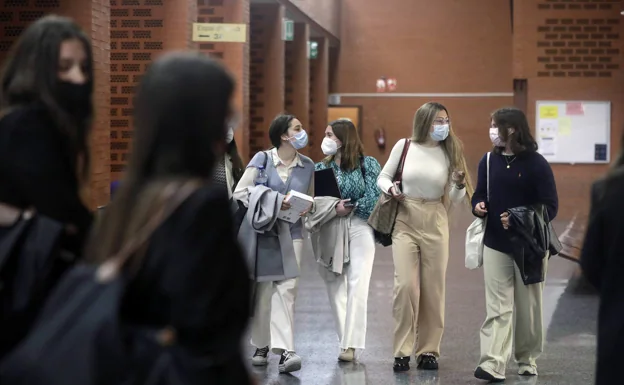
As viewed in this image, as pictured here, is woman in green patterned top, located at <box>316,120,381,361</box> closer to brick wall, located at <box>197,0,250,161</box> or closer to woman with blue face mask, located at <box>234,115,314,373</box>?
woman with blue face mask, located at <box>234,115,314,373</box>

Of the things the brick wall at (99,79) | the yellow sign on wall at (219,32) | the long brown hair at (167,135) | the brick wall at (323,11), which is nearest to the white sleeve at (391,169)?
the brick wall at (99,79)

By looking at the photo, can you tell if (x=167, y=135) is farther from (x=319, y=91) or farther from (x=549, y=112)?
(x=319, y=91)

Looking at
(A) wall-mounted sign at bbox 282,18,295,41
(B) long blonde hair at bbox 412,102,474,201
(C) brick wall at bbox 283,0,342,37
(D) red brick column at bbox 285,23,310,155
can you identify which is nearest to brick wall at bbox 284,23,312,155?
(D) red brick column at bbox 285,23,310,155

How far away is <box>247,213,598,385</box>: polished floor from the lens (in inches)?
279

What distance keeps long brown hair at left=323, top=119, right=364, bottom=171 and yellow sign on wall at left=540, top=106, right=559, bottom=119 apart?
1392 centimetres

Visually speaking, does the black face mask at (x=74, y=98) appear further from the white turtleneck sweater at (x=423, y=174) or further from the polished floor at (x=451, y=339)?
the white turtleneck sweater at (x=423, y=174)

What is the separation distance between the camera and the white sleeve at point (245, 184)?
741 cm

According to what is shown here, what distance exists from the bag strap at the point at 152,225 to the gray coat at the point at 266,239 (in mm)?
4897

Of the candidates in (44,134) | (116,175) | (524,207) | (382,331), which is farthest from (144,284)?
(116,175)

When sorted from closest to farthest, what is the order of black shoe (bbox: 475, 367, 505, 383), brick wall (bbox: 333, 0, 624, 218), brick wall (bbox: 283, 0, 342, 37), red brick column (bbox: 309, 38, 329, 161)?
black shoe (bbox: 475, 367, 505, 383), brick wall (bbox: 283, 0, 342, 37), red brick column (bbox: 309, 38, 329, 161), brick wall (bbox: 333, 0, 624, 218)

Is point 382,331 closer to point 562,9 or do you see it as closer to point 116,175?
point 116,175

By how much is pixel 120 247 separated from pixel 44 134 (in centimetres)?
73

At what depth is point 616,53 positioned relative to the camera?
21.5 metres

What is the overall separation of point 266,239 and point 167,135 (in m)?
5.10
